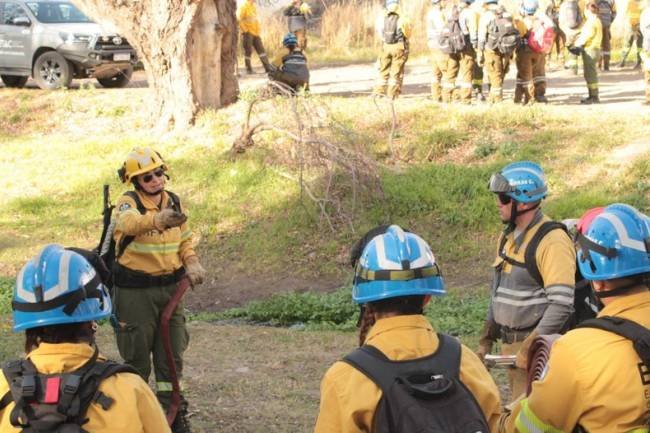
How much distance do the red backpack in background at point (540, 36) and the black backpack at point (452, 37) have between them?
1115 mm

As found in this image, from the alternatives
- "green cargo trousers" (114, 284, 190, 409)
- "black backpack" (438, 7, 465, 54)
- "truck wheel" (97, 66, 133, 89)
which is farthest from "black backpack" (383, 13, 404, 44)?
"green cargo trousers" (114, 284, 190, 409)

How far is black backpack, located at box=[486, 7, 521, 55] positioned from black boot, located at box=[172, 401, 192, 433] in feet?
36.4

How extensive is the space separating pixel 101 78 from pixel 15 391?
747 inches

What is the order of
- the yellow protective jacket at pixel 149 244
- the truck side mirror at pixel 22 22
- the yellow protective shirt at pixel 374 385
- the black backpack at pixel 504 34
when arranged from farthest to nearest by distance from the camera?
1. the truck side mirror at pixel 22 22
2. the black backpack at pixel 504 34
3. the yellow protective jacket at pixel 149 244
4. the yellow protective shirt at pixel 374 385

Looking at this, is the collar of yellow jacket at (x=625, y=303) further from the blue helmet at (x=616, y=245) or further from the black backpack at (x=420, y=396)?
the black backpack at (x=420, y=396)

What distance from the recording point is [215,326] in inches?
424

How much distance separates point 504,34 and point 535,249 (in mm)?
11507

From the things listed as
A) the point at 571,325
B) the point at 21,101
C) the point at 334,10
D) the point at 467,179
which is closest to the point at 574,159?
the point at 467,179

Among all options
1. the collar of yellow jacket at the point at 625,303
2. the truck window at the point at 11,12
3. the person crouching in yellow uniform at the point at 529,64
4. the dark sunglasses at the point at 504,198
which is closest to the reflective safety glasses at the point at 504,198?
the dark sunglasses at the point at 504,198

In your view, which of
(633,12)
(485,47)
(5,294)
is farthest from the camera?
(633,12)

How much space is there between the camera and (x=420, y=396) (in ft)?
9.98

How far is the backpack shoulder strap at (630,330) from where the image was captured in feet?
10.4

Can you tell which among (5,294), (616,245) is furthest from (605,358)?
(5,294)

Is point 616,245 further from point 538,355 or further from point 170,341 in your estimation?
point 170,341
